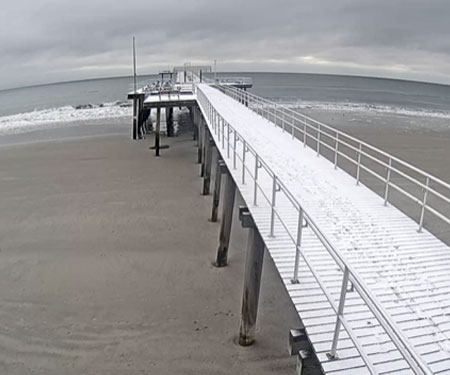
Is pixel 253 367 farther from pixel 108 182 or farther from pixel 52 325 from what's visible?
pixel 108 182

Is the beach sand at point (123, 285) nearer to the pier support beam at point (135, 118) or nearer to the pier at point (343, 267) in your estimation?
the pier at point (343, 267)

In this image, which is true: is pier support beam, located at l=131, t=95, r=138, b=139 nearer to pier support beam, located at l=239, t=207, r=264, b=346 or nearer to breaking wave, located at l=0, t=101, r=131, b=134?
breaking wave, located at l=0, t=101, r=131, b=134

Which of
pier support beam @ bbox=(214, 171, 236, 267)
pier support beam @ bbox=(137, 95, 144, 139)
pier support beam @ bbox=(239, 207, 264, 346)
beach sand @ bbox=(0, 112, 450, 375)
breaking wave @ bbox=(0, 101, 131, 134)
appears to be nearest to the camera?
pier support beam @ bbox=(239, 207, 264, 346)

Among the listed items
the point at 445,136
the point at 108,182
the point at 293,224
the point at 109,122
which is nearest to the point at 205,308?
the point at 293,224

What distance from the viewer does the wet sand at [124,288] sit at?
5578 millimetres

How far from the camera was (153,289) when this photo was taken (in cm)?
721

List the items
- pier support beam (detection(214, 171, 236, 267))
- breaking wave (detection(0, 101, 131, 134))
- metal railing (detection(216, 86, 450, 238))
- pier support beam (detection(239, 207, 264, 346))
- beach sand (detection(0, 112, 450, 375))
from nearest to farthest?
pier support beam (detection(239, 207, 264, 346)) < beach sand (detection(0, 112, 450, 375)) < metal railing (detection(216, 86, 450, 238)) < pier support beam (detection(214, 171, 236, 267)) < breaking wave (detection(0, 101, 131, 134))

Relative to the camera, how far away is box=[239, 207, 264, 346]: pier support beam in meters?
5.48

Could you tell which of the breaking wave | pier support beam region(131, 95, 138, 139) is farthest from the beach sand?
the breaking wave

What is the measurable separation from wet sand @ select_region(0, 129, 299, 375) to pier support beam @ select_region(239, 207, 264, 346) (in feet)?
0.76

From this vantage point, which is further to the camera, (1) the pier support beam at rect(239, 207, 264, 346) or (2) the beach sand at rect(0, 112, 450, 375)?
(2) the beach sand at rect(0, 112, 450, 375)

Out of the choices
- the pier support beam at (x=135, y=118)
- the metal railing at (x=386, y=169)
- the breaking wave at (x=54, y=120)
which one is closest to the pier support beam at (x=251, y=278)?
the metal railing at (x=386, y=169)

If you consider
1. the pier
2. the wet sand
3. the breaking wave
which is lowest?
the wet sand

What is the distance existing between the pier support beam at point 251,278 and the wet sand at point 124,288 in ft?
0.76
